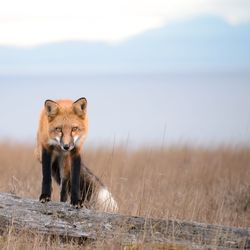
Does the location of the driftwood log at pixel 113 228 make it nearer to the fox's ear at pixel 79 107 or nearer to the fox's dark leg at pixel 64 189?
the fox's dark leg at pixel 64 189

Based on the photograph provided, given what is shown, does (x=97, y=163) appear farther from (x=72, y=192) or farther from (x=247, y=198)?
(x=72, y=192)

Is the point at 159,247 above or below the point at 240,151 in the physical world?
below

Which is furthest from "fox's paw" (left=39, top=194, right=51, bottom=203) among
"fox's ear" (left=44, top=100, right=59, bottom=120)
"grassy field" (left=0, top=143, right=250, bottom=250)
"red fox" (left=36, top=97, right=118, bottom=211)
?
"fox's ear" (left=44, top=100, right=59, bottom=120)

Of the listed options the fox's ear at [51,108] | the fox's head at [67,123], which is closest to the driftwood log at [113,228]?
the fox's head at [67,123]

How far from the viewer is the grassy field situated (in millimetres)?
6806

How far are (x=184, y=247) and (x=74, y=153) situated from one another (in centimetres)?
142

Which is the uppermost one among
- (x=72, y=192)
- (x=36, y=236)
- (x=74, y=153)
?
(x=74, y=153)

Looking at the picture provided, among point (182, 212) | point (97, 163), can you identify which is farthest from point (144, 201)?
point (97, 163)

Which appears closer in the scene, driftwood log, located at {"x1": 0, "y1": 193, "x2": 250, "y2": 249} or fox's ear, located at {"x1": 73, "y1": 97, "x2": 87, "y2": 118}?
driftwood log, located at {"x1": 0, "y1": 193, "x2": 250, "y2": 249}

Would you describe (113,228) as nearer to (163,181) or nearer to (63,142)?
(63,142)

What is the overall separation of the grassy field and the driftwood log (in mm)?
117

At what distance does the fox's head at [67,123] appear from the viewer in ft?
17.9

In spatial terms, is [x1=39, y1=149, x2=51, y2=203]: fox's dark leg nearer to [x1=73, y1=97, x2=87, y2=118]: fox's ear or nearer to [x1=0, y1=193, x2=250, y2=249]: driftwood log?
[x1=0, y1=193, x2=250, y2=249]: driftwood log

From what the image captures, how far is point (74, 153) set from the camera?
5.67 m
